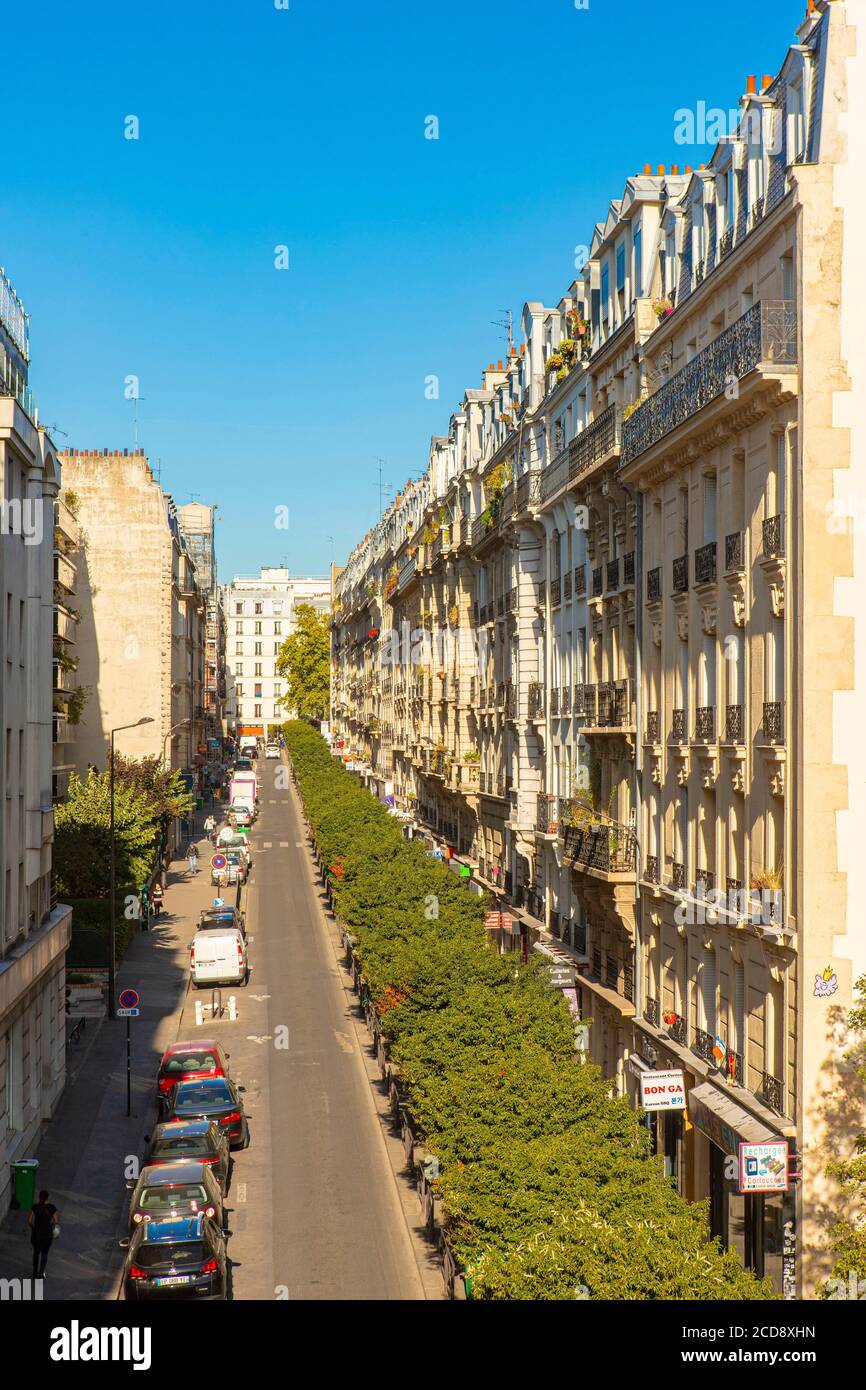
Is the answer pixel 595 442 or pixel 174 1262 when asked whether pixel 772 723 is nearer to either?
pixel 174 1262

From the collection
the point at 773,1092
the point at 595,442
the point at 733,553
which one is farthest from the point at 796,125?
the point at 773,1092

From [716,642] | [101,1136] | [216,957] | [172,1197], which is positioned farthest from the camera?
[216,957]

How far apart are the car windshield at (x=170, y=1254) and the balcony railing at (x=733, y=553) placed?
14.5 meters

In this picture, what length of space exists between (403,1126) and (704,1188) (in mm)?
9164

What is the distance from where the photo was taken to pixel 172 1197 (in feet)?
82.7

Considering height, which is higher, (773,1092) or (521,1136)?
(773,1092)

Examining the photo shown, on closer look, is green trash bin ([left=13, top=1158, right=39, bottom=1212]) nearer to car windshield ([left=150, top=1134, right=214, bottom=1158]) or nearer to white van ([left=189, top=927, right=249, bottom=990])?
car windshield ([left=150, top=1134, right=214, bottom=1158])

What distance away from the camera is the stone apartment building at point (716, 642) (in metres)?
23.2

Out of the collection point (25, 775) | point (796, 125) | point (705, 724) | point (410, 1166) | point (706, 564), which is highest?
point (796, 125)

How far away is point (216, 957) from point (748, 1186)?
31.5 metres

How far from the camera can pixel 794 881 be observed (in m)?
23.5

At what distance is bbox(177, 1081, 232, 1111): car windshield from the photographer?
110ft
